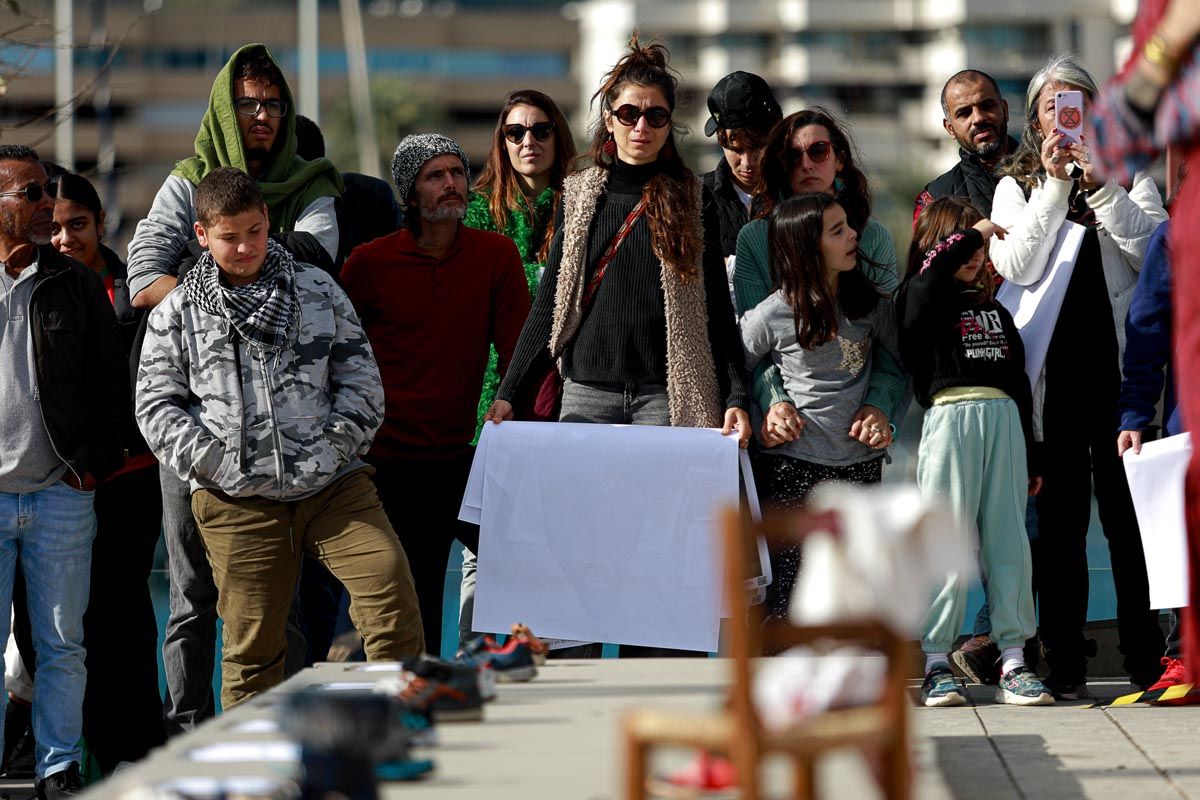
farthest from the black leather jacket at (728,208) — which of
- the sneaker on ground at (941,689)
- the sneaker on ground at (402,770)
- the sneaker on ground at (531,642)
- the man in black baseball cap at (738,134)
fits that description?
the sneaker on ground at (402,770)

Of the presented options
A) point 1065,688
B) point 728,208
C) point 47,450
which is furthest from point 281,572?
point 1065,688

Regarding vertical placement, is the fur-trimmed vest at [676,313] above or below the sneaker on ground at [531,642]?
above

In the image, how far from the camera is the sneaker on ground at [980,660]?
22.9 feet

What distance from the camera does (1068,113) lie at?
6559 mm

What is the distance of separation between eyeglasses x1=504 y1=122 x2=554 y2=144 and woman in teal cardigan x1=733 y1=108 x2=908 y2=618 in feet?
2.75

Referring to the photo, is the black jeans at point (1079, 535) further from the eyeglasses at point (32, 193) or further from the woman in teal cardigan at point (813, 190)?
the eyeglasses at point (32, 193)

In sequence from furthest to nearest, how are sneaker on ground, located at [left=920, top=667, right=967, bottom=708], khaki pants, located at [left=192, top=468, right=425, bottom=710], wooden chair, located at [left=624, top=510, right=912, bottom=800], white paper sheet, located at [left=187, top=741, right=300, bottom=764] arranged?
sneaker on ground, located at [left=920, top=667, right=967, bottom=708] < khaki pants, located at [left=192, top=468, right=425, bottom=710] < white paper sheet, located at [left=187, top=741, right=300, bottom=764] < wooden chair, located at [left=624, top=510, right=912, bottom=800]

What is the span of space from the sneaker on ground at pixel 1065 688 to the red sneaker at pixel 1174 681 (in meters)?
0.24

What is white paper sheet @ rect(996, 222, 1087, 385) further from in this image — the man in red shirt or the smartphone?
the man in red shirt

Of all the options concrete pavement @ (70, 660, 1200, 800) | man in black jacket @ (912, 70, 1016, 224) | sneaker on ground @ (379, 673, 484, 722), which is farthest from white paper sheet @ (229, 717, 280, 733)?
man in black jacket @ (912, 70, 1016, 224)

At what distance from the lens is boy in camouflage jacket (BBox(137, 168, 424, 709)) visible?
5.86 meters

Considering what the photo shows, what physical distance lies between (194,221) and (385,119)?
221 ft

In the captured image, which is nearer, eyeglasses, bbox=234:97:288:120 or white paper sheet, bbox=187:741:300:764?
white paper sheet, bbox=187:741:300:764

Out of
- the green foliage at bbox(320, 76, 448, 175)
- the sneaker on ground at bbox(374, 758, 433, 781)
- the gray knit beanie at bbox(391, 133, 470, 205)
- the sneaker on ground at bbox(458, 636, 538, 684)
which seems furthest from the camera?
the green foliage at bbox(320, 76, 448, 175)
